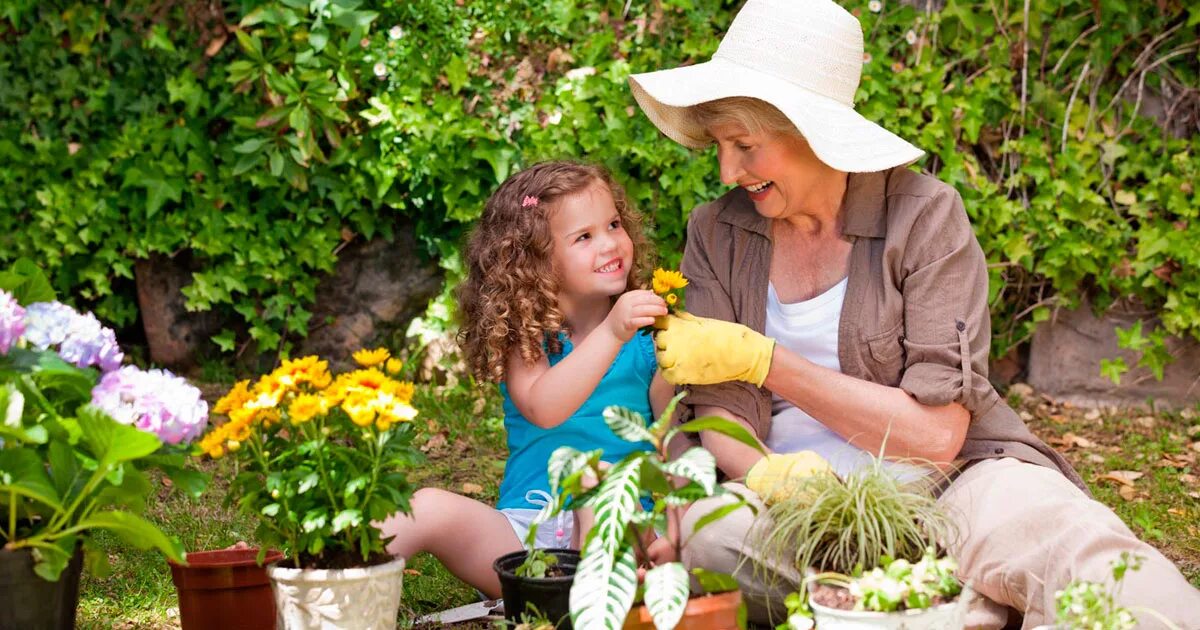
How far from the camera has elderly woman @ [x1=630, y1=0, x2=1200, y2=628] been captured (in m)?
2.26

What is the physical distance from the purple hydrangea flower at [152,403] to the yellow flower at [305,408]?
120 millimetres

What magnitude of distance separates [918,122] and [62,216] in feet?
8.74

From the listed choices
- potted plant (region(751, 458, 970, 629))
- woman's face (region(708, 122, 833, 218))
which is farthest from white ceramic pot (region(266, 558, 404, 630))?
woman's face (region(708, 122, 833, 218))

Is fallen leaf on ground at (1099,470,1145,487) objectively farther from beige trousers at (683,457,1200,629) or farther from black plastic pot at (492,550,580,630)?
black plastic pot at (492,550,580,630)

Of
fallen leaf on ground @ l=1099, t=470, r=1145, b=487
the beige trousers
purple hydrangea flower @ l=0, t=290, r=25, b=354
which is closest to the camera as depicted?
purple hydrangea flower @ l=0, t=290, r=25, b=354

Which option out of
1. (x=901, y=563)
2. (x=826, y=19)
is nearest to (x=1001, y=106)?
(x=826, y=19)

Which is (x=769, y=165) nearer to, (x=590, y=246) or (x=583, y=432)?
(x=590, y=246)

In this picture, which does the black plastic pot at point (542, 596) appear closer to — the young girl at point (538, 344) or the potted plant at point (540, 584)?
the potted plant at point (540, 584)

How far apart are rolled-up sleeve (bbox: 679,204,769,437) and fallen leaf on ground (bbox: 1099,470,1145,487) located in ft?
4.57

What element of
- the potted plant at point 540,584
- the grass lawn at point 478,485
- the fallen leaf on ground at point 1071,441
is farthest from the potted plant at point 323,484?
the fallen leaf on ground at point 1071,441

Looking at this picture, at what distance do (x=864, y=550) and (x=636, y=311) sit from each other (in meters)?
0.62

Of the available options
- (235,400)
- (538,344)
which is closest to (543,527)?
(538,344)

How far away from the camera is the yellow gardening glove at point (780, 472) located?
7.05 ft

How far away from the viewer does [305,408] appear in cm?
185
